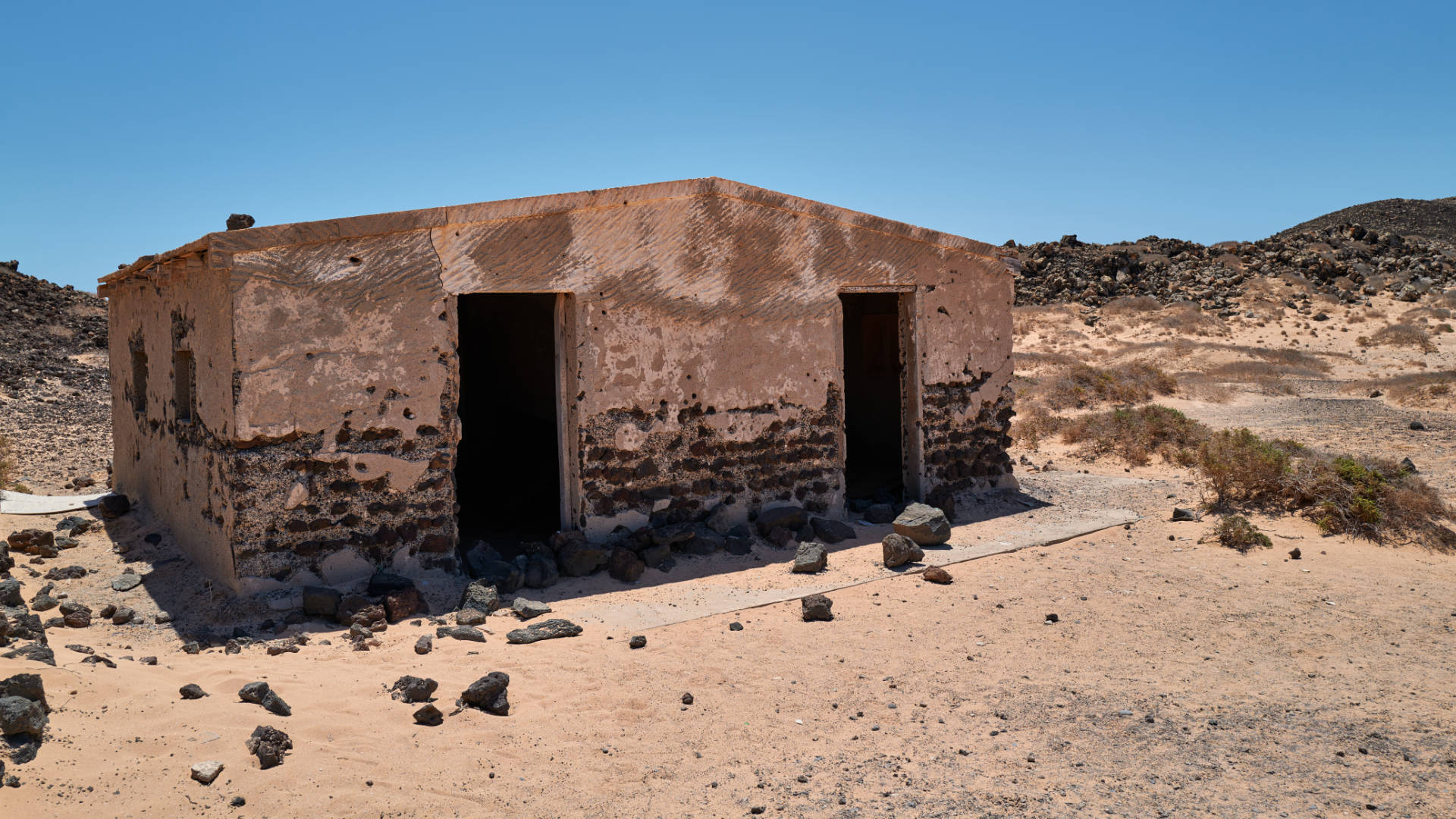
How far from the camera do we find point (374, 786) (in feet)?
12.4

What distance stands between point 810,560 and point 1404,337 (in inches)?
873

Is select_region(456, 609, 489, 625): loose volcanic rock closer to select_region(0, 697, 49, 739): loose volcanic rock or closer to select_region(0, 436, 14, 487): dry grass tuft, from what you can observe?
select_region(0, 697, 49, 739): loose volcanic rock

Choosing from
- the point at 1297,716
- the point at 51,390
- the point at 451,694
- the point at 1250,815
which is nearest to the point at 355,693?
the point at 451,694

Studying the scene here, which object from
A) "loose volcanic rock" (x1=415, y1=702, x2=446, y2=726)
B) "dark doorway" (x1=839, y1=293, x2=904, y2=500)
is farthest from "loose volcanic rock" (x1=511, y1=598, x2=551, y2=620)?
"dark doorway" (x1=839, y1=293, x2=904, y2=500)

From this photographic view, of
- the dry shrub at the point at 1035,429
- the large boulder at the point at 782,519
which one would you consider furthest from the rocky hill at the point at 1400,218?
the large boulder at the point at 782,519

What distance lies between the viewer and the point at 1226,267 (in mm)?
32438

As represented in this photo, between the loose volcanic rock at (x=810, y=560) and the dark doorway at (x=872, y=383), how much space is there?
13.6 feet

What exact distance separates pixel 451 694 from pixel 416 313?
2.86 metres

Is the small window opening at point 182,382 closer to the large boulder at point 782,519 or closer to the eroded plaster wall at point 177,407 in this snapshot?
the eroded plaster wall at point 177,407

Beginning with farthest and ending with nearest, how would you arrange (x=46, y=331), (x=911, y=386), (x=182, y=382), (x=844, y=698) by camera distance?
(x=46, y=331), (x=911, y=386), (x=182, y=382), (x=844, y=698)

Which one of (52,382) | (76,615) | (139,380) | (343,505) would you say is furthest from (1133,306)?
(76,615)

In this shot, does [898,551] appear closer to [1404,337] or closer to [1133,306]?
[1404,337]

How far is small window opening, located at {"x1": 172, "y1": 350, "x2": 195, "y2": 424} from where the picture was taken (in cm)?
729

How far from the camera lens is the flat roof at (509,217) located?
600 cm
